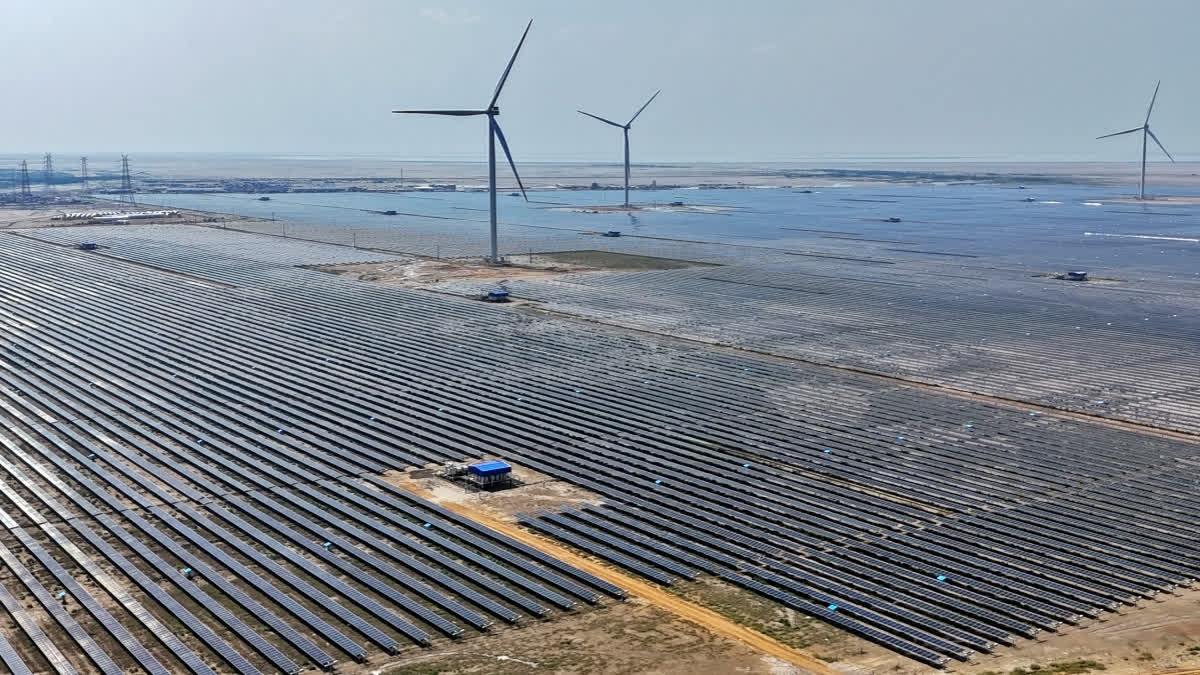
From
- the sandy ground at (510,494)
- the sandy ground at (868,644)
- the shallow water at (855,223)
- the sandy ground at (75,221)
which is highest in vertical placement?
the sandy ground at (75,221)

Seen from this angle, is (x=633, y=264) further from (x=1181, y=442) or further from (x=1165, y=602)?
(x=1165, y=602)

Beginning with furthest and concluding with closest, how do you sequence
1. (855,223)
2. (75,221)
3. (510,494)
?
(855,223) < (75,221) < (510,494)

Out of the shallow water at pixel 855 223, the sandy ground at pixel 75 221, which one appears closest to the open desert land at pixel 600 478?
the shallow water at pixel 855 223

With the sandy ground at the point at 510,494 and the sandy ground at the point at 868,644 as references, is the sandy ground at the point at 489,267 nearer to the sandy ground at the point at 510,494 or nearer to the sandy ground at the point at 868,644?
the sandy ground at the point at 510,494

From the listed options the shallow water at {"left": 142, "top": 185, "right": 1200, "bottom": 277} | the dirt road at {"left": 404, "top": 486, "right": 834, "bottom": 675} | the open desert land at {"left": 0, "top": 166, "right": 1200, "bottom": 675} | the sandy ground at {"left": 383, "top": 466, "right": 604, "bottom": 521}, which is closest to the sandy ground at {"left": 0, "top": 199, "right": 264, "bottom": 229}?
the shallow water at {"left": 142, "top": 185, "right": 1200, "bottom": 277}

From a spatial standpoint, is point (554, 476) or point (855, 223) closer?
point (554, 476)

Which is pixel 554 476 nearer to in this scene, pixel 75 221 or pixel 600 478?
pixel 600 478

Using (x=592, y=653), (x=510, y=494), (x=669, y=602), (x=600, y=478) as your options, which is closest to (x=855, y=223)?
(x=600, y=478)

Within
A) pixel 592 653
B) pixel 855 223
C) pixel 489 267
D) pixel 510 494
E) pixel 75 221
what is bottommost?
pixel 592 653
